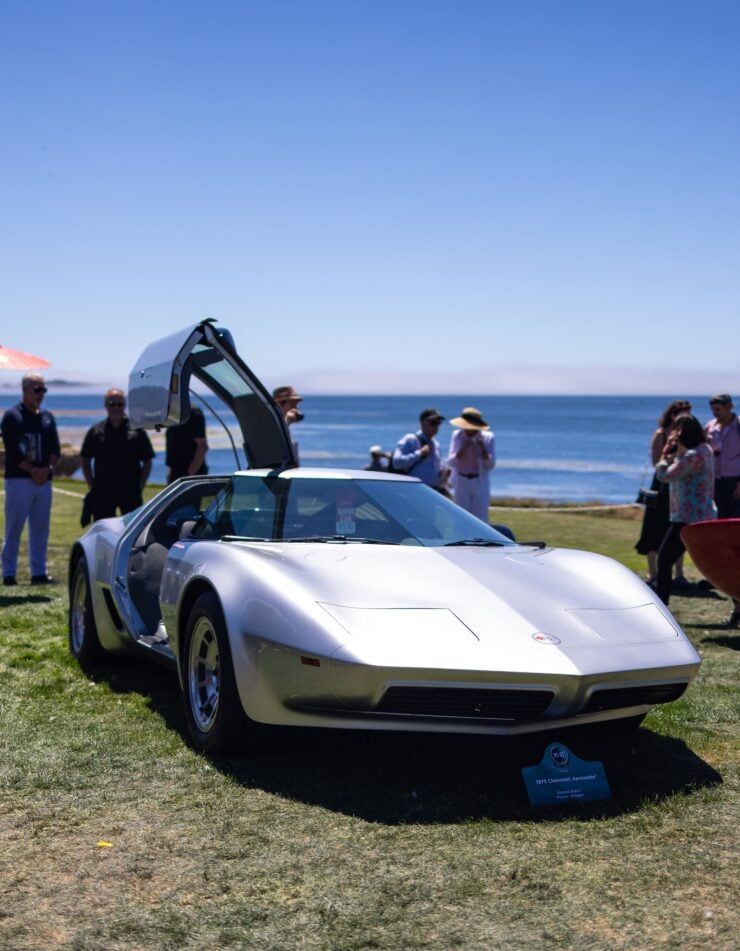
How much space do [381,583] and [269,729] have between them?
81 centimetres

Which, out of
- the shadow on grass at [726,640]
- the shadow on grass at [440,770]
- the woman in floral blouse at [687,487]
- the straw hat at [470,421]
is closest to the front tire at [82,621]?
the shadow on grass at [440,770]

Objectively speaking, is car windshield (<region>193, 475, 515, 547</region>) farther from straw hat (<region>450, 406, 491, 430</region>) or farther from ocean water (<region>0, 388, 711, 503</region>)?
straw hat (<region>450, 406, 491, 430</region>)

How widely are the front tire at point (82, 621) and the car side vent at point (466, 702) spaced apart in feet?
10.6

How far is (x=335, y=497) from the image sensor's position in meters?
6.05

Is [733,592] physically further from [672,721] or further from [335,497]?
[335,497]

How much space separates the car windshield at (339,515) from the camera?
5.84 metres

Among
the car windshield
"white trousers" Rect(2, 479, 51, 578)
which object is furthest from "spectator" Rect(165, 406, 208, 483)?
the car windshield

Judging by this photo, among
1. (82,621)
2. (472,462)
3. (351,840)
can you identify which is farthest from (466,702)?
(472,462)

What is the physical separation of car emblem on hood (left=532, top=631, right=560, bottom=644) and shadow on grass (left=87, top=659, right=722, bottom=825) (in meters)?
0.62

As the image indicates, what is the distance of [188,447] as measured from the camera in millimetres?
10492

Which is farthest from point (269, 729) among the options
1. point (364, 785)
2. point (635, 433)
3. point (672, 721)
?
point (635, 433)

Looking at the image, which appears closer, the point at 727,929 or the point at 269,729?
the point at 727,929

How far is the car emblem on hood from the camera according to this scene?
4.65m

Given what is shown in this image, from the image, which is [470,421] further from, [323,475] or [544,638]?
[544,638]
